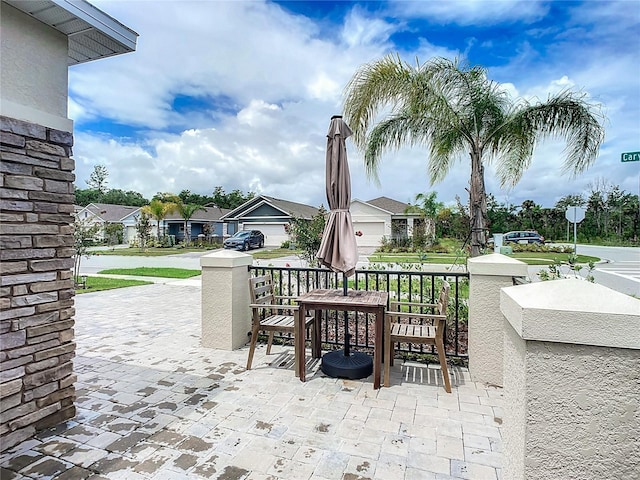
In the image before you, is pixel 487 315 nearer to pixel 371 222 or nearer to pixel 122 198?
pixel 371 222

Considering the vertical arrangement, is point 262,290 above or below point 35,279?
below

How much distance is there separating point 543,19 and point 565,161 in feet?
8.56

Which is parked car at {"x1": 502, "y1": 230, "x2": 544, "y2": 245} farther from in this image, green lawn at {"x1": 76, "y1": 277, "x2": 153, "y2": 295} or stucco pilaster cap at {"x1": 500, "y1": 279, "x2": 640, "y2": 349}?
stucco pilaster cap at {"x1": 500, "y1": 279, "x2": 640, "y2": 349}

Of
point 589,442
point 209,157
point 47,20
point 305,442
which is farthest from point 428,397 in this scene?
point 209,157

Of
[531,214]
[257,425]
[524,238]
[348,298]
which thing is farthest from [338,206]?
[531,214]

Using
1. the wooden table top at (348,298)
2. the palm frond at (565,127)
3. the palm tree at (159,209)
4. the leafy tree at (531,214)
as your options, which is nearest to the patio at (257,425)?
the wooden table top at (348,298)

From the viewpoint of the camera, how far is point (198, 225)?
119 feet

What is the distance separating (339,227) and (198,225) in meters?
35.0

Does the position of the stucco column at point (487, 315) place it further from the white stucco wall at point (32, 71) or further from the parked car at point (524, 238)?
the parked car at point (524, 238)

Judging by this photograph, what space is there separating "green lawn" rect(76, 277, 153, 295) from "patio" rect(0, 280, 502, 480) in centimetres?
639

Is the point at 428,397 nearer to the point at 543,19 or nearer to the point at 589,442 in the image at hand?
the point at 589,442

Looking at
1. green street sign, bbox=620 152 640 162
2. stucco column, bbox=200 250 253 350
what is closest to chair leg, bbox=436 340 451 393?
stucco column, bbox=200 250 253 350

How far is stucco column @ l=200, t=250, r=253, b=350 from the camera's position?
15.3 feet

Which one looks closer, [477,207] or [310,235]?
[477,207]
